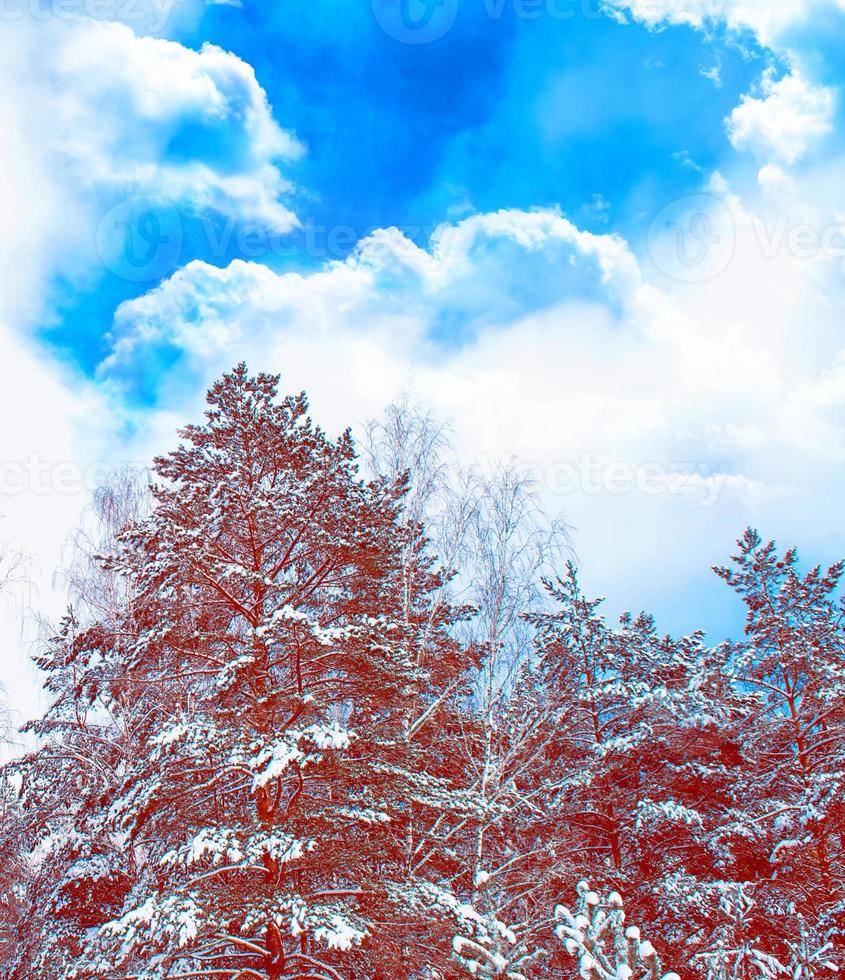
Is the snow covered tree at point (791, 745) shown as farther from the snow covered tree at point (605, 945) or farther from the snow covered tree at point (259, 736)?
the snow covered tree at point (605, 945)

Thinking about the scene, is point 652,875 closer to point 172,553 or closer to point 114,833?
point 114,833

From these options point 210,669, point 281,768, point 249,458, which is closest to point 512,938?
point 281,768

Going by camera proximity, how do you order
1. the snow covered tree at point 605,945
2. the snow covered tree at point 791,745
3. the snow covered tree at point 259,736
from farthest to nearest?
the snow covered tree at point 791,745 < the snow covered tree at point 259,736 < the snow covered tree at point 605,945

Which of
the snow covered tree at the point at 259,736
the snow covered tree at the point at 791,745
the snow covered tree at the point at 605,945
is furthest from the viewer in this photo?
the snow covered tree at the point at 791,745

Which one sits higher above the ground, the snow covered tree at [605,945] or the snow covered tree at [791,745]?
the snow covered tree at [791,745]

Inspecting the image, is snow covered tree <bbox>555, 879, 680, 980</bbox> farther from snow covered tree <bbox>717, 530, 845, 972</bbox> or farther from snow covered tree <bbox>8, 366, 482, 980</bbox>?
snow covered tree <bbox>717, 530, 845, 972</bbox>

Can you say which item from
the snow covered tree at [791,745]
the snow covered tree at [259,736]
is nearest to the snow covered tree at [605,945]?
the snow covered tree at [259,736]

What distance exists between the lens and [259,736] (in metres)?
8.59

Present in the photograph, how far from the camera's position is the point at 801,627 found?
49.8ft

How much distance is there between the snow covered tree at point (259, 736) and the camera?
7953mm

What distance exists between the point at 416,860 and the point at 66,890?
17.7 feet

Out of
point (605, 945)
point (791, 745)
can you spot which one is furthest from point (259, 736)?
point (791, 745)

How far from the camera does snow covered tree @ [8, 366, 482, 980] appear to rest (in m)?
7.95

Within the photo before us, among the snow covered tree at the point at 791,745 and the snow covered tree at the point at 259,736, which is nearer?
the snow covered tree at the point at 259,736
